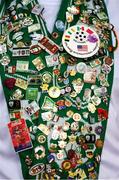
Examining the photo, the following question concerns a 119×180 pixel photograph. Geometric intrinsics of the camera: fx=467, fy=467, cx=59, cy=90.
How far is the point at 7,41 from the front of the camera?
121 centimetres

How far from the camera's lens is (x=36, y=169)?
1144 millimetres

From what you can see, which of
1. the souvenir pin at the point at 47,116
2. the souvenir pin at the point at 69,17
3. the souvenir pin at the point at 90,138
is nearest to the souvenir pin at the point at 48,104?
the souvenir pin at the point at 47,116

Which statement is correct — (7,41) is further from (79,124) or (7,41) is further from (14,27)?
(79,124)

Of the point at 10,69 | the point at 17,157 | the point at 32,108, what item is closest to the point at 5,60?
the point at 10,69

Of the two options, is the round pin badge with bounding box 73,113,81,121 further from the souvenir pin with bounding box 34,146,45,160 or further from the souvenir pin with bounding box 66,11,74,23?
the souvenir pin with bounding box 66,11,74,23

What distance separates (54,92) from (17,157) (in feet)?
0.61

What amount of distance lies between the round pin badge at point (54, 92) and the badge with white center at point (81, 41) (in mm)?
102

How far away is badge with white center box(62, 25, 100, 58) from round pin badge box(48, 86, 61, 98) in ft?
0.34

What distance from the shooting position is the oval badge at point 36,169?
1.14 m

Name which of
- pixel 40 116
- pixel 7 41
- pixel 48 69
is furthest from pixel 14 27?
pixel 40 116

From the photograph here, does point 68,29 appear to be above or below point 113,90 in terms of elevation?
above

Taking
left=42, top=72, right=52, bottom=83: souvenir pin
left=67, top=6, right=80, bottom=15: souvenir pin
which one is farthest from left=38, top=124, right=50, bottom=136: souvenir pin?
left=67, top=6, right=80, bottom=15: souvenir pin

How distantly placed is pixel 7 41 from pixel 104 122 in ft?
1.07

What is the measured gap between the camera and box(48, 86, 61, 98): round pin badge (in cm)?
117
